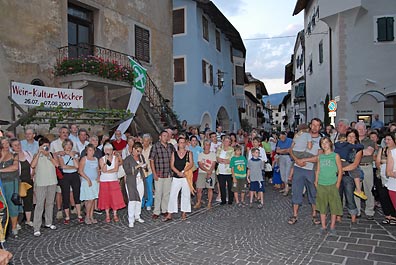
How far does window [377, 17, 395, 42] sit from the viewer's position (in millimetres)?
17297

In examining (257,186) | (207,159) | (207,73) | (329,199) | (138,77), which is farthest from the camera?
(207,73)

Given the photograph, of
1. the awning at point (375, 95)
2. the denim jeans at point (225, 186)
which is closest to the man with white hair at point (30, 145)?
the denim jeans at point (225, 186)

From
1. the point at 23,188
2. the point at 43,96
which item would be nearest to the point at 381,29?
the point at 43,96

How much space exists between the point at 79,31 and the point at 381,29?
567 inches

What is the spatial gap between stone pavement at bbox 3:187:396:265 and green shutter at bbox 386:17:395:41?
42.6 feet

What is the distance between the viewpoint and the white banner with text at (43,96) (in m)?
9.57

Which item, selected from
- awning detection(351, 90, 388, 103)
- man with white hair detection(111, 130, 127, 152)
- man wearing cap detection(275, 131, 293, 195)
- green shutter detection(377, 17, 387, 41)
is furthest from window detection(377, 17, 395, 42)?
man with white hair detection(111, 130, 127, 152)

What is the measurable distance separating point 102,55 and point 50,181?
8306 mm

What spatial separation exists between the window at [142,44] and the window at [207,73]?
6054 mm

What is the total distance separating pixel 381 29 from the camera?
17453 millimetres

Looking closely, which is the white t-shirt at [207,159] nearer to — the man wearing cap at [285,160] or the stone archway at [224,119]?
the man wearing cap at [285,160]

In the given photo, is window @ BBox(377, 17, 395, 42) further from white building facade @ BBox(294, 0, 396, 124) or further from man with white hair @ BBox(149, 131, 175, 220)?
man with white hair @ BBox(149, 131, 175, 220)

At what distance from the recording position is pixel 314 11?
77.5 ft

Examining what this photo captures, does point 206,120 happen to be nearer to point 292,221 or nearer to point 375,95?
point 375,95
